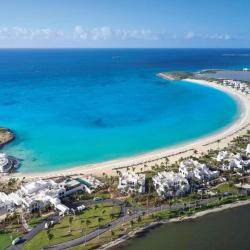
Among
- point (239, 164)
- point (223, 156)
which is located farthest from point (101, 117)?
point (239, 164)

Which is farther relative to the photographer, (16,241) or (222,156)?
(222,156)

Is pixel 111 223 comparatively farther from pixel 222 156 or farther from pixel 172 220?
pixel 222 156

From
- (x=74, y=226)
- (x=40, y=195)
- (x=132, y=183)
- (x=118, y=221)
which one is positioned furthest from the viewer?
(x=132, y=183)

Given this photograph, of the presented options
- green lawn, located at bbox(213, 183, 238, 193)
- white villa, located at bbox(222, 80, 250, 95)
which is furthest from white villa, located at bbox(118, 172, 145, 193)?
white villa, located at bbox(222, 80, 250, 95)

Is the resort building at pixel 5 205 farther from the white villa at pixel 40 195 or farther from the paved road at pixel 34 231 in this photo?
the paved road at pixel 34 231

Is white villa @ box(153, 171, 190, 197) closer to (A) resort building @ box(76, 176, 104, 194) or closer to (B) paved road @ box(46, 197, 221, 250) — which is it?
(B) paved road @ box(46, 197, 221, 250)

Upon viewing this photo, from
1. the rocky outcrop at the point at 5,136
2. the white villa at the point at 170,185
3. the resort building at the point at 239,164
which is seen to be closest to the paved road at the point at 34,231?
the white villa at the point at 170,185
